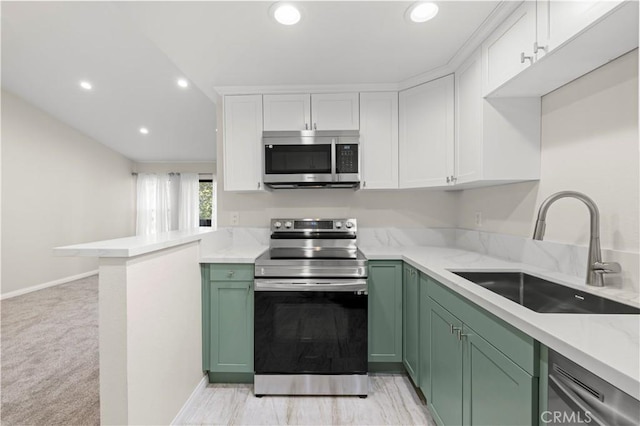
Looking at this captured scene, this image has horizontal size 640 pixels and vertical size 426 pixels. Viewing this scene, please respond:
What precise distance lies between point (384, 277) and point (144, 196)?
660cm

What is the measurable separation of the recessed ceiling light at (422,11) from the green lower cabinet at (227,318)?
5.87ft

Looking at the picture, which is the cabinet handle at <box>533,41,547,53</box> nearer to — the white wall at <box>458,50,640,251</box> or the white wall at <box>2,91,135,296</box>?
the white wall at <box>458,50,640,251</box>

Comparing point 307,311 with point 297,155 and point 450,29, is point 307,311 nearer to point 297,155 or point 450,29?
point 297,155

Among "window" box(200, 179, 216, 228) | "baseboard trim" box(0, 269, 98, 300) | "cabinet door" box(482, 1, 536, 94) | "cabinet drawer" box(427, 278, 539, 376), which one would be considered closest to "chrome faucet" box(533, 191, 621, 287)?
"cabinet drawer" box(427, 278, 539, 376)

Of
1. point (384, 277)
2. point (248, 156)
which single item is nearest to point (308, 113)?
point (248, 156)

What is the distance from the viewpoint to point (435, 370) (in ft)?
5.11

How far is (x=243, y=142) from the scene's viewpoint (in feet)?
7.76

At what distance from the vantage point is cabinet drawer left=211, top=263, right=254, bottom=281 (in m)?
1.99

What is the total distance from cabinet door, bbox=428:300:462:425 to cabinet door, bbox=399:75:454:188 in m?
1.02

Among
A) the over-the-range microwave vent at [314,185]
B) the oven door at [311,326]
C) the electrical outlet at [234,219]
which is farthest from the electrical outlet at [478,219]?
the electrical outlet at [234,219]

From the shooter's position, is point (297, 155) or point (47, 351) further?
point (47, 351)

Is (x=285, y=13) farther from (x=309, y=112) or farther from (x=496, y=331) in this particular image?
(x=496, y=331)

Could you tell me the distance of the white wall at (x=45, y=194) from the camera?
4148 mm

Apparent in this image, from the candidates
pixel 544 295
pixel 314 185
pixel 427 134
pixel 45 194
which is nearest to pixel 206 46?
pixel 314 185
